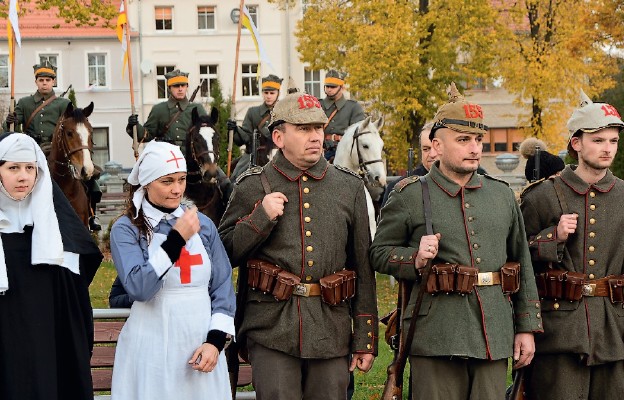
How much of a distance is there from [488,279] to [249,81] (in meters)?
47.4

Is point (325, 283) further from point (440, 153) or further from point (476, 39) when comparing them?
point (476, 39)

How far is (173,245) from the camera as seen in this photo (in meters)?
5.53

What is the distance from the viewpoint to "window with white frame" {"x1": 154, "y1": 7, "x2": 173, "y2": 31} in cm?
5266

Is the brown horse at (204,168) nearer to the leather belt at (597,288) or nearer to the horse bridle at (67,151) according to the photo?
the horse bridle at (67,151)

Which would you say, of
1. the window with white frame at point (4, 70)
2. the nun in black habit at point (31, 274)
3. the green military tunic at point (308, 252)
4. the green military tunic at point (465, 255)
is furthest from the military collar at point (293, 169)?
the window with white frame at point (4, 70)

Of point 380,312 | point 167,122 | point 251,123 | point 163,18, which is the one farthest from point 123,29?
point 163,18

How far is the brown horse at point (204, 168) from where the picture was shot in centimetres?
1312

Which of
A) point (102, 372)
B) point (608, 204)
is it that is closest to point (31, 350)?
point (102, 372)

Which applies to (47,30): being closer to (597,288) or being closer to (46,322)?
(46,322)

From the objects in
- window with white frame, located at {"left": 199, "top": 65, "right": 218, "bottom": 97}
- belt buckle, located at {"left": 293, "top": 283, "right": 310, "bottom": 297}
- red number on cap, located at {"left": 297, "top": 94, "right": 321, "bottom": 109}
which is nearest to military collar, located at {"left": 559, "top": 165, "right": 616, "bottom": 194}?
red number on cap, located at {"left": 297, "top": 94, "right": 321, "bottom": 109}

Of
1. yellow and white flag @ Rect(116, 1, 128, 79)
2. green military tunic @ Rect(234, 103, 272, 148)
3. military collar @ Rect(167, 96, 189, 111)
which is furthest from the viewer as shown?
yellow and white flag @ Rect(116, 1, 128, 79)

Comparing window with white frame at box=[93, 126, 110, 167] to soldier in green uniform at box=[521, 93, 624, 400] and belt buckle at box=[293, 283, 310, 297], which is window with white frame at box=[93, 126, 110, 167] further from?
belt buckle at box=[293, 283, 310, 297]

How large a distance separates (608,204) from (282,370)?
6.92 ft

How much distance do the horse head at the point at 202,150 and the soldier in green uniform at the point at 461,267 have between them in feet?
23.2
